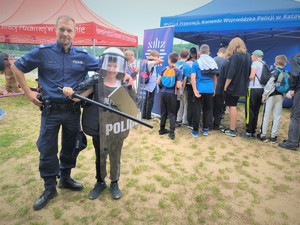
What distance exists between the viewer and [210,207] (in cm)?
229

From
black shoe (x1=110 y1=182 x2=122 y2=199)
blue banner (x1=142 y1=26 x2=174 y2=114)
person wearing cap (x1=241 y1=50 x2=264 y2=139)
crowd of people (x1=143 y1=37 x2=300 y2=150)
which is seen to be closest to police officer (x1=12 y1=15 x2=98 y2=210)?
black shoe (x1=110 y1=182 x2=122 y2=199)

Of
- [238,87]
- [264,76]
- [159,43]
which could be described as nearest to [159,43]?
[159,43]

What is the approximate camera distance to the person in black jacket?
3.79 meters

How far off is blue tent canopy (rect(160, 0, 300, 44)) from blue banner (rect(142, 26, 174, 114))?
2.24 meters

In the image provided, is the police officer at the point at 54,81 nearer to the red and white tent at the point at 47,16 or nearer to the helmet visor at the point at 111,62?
the helmet visor at the point at 111,62

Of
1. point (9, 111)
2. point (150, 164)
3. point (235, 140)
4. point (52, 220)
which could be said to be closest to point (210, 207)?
point (150, 164)

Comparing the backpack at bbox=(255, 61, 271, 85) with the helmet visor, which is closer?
the helmet visor

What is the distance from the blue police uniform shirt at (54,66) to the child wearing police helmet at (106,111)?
0.60 ft

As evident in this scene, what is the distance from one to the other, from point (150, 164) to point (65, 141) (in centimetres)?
142

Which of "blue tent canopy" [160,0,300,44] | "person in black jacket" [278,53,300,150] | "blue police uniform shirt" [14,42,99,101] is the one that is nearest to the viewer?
"blue police uniform shirt" [14,42,99,101]

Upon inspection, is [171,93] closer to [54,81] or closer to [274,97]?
[274,97]

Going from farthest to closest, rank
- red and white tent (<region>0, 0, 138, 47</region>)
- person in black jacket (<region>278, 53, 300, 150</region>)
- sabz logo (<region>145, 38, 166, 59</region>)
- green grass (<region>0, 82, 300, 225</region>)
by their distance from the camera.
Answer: red and white tent (<region>0, 0, 138, 47</region>) < sabz logo (<region>145, 38, 166, 59</region>) < person in black jacket (<region>278, 53, 300, 150</region>) < green grass (<region>0, 82, 300, 225</region>)

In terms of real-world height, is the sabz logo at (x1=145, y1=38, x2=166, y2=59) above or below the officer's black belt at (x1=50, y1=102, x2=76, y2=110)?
above

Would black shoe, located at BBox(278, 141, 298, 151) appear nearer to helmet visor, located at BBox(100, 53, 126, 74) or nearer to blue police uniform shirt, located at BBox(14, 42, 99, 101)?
helmet visor, located at BBox(100, 53, 126, 74)
